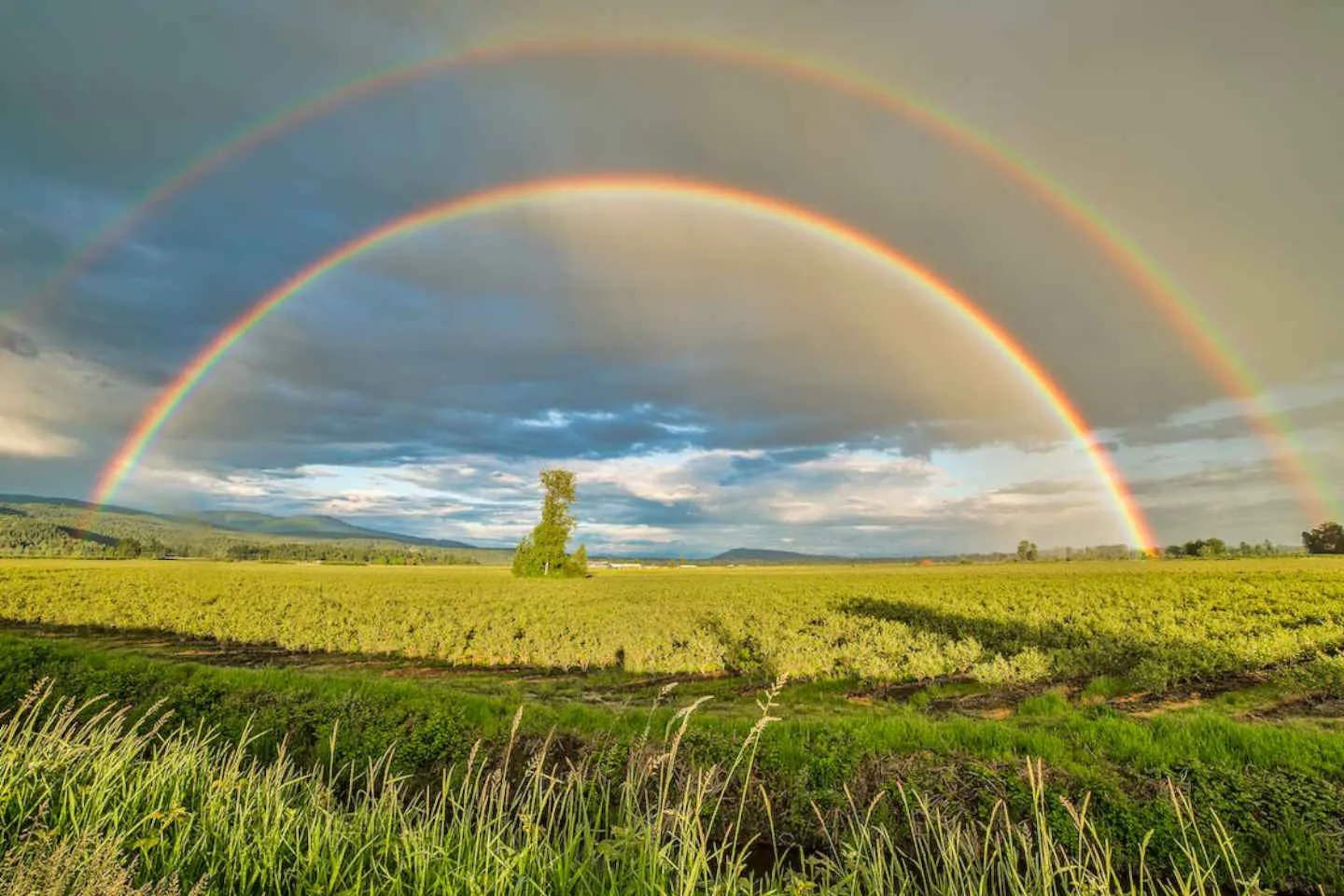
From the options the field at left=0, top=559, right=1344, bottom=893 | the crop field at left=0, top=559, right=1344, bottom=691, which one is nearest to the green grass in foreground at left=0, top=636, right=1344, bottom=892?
the field at left=0, top=559, right=1344, bottom=893

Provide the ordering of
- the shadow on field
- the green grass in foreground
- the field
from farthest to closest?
the shadow on field, the green grass in foreground, the field

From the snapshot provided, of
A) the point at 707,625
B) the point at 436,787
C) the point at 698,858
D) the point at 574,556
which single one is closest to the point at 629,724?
the point at 436,787

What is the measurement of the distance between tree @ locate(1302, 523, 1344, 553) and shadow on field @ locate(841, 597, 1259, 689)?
19502 centimetres

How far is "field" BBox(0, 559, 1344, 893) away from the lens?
17.3ft

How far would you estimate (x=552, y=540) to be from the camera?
4053 inches

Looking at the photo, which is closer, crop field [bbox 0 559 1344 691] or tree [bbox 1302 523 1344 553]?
crop field [bbox 0 559 1344 691]

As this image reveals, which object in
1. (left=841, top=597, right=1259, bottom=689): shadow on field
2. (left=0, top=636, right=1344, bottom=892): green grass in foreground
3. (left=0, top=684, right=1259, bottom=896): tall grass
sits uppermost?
(left=0, top=684, right=1259, bottom=896): tall grass

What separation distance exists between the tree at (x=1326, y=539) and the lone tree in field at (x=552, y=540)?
184911mm

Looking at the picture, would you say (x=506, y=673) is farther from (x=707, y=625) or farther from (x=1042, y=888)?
(x=1042, y=888)

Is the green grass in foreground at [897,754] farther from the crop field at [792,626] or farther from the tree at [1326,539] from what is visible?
the tree at [1326,539]

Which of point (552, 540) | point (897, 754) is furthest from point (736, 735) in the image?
point (552, 540)

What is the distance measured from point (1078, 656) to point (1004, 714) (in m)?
7.98

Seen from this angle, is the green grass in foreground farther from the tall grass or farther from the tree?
the tree

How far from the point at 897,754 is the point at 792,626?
72.2 feet
